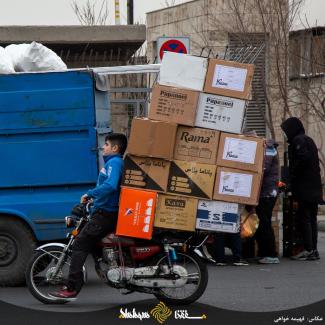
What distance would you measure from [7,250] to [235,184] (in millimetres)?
2778

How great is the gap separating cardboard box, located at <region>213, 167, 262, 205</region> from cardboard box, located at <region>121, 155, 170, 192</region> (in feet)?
1.73

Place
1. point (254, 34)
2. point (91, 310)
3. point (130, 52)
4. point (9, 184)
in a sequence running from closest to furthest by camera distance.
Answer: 1. point (91, 310)
2. point (9, 184)
3. point (130, 52)
4. point (254, 34)

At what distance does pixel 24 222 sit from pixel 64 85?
1582 millimetres

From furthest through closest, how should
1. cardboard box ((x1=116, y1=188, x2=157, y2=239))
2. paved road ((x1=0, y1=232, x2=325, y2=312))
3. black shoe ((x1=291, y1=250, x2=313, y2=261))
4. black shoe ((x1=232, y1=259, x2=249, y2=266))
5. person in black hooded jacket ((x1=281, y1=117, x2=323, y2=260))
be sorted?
black shoe ((x1=291, y1=250, x2=313, y2=261)) < person in black hooded jacket ((x1=281, y1=117, x2=323, y2=260)) < black shoe ((x1=232, y1=259, x2=249, y2=266)) < paved road ((x1=0, y1=232, x2=325, y2=312)) < cardboard box ((x1=116, y1=188, x2=157, y2=239))

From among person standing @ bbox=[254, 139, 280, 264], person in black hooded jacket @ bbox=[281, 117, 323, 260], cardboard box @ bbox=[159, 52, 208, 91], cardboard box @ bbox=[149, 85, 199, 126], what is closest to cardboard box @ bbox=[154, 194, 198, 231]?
cardboard box @ bbox=[149, 85, 199, 126]

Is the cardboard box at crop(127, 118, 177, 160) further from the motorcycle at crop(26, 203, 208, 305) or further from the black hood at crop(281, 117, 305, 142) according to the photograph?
the black hood at crop(281, 117, 305, 142)

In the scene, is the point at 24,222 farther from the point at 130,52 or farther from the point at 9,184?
the point at 130,52

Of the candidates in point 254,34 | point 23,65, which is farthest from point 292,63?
point 23,65

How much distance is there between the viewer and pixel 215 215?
28.3 feet

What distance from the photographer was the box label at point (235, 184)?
8633 mm

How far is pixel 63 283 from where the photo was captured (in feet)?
28.1

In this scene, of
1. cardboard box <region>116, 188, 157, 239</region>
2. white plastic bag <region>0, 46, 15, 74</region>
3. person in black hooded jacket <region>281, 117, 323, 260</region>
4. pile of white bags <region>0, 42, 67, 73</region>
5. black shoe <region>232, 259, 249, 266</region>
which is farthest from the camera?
person in black hooded jacket <region>281, 117, 323, 260</region>

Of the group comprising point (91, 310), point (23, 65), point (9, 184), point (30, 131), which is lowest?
point (91, 310)

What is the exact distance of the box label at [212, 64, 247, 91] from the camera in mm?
8711
